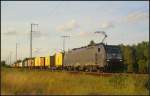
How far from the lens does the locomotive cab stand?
1553 inches

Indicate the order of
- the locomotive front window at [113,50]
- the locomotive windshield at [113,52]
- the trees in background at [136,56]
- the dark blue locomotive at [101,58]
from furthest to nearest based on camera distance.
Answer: the trees in background at [136,56], the locomotive front window at [113,50], the locomotive windshield at [113,52], the dark blue locomotive at [101,58]

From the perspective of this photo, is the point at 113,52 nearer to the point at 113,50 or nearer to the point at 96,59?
the point at 113,50

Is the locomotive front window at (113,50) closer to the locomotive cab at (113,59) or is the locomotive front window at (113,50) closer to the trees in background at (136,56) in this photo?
the locomotive cab at (113,59)

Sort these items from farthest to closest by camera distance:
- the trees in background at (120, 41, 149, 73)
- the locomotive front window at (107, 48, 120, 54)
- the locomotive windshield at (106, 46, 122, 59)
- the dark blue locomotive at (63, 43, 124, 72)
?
1. the trees in background at (120, 41, 149, 73)
2. the locomotive front window at (107, 48, 120, 54)
3. the locomotive windshield at (106, 46, 122, 59)
4. the dark blue locomotive at (63, 43, 124, 72)

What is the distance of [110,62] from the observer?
129 feet

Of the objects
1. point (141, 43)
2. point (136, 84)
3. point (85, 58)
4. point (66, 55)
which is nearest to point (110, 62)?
point (85, 58)

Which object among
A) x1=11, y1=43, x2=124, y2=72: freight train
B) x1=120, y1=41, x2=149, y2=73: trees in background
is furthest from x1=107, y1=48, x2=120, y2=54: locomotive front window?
x1=120, y1=41, x2=149, y2=73: trees in background

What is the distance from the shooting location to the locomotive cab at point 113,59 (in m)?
39.5

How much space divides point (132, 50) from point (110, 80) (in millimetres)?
56098

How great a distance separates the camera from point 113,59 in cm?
3966

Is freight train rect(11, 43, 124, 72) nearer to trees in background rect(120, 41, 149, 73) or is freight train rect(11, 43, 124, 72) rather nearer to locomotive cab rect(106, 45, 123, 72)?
locomotive cab rect(106, 45, 123, 72)

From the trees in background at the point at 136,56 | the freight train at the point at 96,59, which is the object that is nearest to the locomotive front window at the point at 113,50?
the freight train at the point at 96,59

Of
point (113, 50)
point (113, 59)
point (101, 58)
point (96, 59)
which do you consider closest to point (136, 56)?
point (96, 59)

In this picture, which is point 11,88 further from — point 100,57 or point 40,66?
point 40,66
